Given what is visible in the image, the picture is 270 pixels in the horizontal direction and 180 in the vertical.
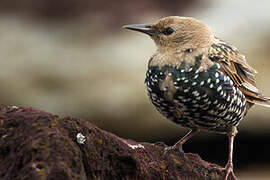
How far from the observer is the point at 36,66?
7637mm

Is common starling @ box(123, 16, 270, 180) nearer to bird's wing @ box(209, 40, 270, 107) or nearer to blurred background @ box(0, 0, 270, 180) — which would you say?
bird's wing @ box(209, 40, 270, 107)

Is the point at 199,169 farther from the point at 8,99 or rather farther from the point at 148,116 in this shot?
the point at 8,99

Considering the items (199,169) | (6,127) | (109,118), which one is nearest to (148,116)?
(109,118)

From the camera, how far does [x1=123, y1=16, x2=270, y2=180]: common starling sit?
165 inches

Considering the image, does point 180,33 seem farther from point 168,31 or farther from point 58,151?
point 58,151

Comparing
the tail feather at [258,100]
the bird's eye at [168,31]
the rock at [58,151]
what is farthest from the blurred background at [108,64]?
the rock at [58,151]

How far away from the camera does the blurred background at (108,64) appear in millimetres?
7352

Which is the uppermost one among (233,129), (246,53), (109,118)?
(246,53)

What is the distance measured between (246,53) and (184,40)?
3677 mm

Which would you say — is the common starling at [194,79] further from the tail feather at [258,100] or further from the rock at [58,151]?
the rock at [58,151]

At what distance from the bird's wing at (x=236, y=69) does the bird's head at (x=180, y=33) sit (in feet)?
0.39

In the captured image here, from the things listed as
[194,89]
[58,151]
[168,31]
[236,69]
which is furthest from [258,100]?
[58,151]

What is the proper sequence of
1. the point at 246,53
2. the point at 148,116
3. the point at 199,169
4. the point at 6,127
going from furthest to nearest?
the point at 246,53
the point at 148,116
the point at 199,169
the point at 6,127

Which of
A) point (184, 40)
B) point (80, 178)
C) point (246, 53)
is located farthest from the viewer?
point (246, 53)
